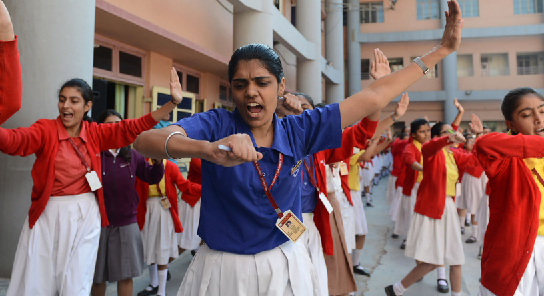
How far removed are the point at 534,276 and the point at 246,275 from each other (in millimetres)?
1941

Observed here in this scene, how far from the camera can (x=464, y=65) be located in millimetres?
21938

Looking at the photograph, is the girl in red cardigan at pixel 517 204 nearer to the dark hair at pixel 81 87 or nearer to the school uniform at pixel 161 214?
the dark hair at pixel 81 87

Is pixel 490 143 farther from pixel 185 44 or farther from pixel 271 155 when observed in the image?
pixel 185 44

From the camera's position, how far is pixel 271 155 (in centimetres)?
150

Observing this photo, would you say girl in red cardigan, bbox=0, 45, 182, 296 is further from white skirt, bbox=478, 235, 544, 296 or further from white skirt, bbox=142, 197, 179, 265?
white skirt, bbox=478, 235, 544, 296

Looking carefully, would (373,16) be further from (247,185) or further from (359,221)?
(247,185)

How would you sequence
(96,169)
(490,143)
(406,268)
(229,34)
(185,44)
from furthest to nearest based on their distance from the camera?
(229,34)
(185,44)
(406,268)
(96,169)
(490,143)

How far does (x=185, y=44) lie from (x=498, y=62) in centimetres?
2161

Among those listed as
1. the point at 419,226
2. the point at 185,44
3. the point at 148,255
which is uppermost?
the point at 185,44

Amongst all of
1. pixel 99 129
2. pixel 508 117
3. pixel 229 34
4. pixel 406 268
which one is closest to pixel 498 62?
pixel 229 34

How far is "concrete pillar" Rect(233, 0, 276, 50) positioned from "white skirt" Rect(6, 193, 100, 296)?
20.8 feet

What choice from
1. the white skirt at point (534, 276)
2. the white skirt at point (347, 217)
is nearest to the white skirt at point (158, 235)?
the white skirt at point (347, 217)

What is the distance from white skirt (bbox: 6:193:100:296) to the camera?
96.2 inches

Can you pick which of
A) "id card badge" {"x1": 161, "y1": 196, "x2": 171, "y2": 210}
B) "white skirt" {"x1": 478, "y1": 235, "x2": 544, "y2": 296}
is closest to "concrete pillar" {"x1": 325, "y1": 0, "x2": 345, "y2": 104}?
"id card badge" {"x1": 161, "y1": 196, "x2": 171, "y2": 210}
